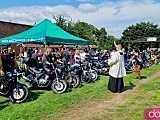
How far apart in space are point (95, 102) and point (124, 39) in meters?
59.7

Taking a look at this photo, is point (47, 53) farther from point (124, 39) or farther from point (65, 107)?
point (124, 39)

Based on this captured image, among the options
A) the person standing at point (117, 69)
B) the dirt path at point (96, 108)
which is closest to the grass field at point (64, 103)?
the dirt path at point (96, 108)

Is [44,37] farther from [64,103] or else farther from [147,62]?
[147,62]

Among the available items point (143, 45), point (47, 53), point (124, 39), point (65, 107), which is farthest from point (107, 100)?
point (124, 39)

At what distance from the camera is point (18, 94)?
25.5ft


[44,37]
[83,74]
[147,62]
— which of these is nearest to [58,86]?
[83,74]

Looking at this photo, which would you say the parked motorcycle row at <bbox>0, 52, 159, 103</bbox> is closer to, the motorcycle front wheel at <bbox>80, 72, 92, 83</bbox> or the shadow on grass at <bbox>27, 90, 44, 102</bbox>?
the motorcycle front wheel at <bbox>80, 72, 92, 83</bbox>

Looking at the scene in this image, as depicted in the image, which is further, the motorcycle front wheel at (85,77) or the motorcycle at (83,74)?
the motorcycle front wheel at (85,77)

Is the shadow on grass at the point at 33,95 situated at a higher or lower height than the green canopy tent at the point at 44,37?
lower

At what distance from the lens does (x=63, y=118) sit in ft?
20.5

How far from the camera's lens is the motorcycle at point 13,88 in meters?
7.74

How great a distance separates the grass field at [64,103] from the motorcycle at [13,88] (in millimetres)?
209

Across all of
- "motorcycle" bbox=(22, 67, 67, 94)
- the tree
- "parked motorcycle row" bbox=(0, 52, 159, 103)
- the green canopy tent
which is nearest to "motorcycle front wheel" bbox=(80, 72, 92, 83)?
"parked motorcycle row" bbox=(0, 52, 159, 103)

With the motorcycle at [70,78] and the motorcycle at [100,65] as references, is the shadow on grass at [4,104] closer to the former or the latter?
the motorcycle at [70,78]
